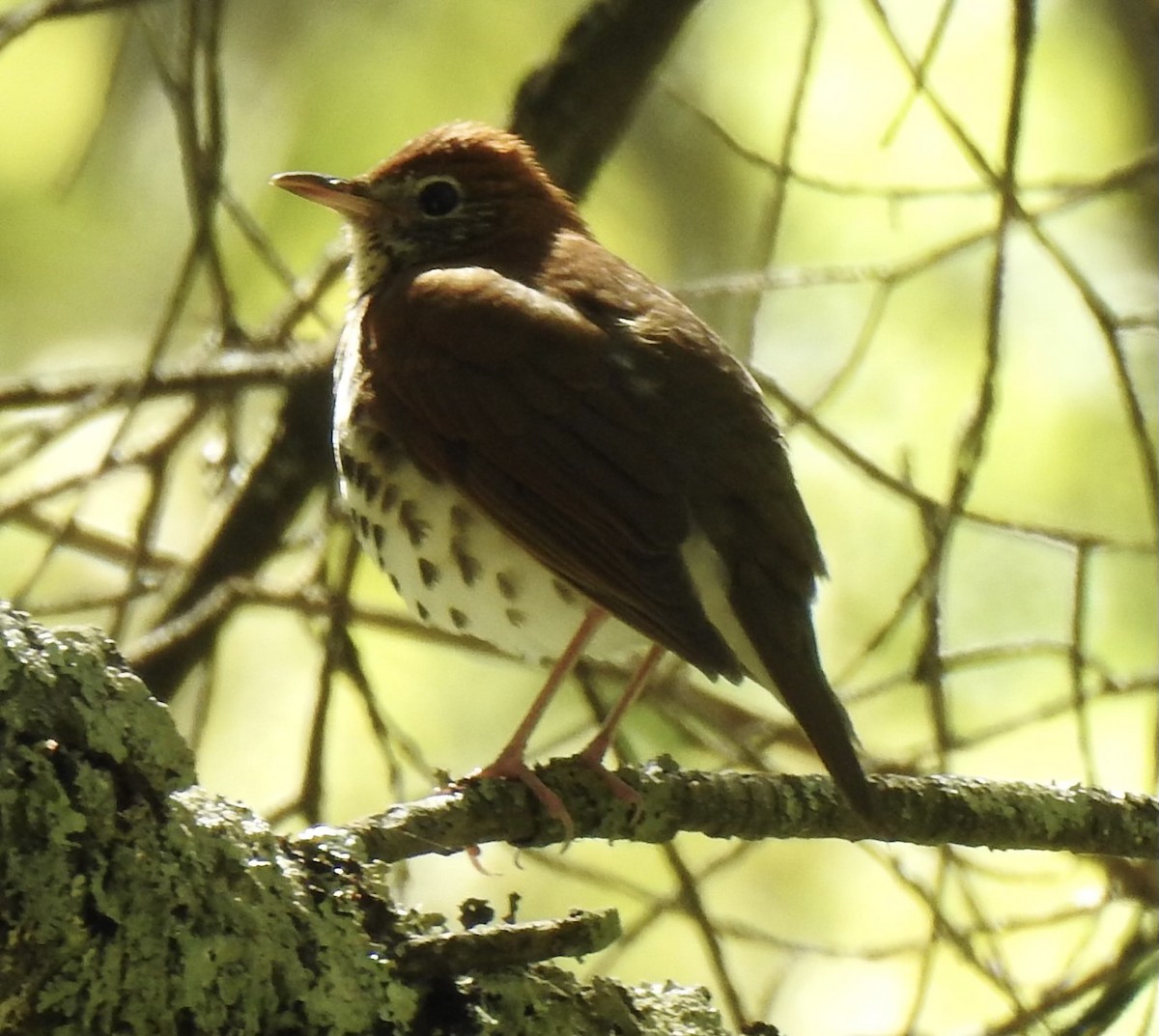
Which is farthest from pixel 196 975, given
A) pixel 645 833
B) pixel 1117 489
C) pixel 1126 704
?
pixel 1117 489

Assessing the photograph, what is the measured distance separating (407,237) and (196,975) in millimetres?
2319

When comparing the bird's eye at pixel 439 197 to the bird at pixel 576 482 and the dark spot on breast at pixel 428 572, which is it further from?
the dark spot on breast at pixel 428 572

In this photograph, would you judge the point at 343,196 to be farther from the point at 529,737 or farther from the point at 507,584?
the point at 529,737

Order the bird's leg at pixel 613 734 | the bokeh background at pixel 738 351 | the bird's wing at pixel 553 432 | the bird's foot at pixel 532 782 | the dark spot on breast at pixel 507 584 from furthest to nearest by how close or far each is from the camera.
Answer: the bokeh background at pixel 738 351 < the dark spot on breast at pixel 507 584 < the bird's wing at pixel 553 432 < the bird's leg at pixel 613 734 < the bird's foot at pixel 532 782

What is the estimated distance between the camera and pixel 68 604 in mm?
3555

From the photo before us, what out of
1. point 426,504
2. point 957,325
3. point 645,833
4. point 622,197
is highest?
point 622,197

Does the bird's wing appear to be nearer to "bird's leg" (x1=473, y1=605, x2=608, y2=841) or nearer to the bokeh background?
"bird's leg" (x1=473, y1=605, x2=608, y2=841)

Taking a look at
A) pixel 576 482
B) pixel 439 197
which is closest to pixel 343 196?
pixel 439 197

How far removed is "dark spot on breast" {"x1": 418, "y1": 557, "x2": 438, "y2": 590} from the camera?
3.04 metres

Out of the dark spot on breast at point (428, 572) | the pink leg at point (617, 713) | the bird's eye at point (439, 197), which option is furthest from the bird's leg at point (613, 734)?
the bird's eye at point (439, 197)

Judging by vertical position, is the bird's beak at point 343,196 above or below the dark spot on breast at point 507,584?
above

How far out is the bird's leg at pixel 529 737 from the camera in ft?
8.29

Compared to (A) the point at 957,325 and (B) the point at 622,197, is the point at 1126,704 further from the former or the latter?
(B) the point at 622,197

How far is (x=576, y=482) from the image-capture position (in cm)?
289
